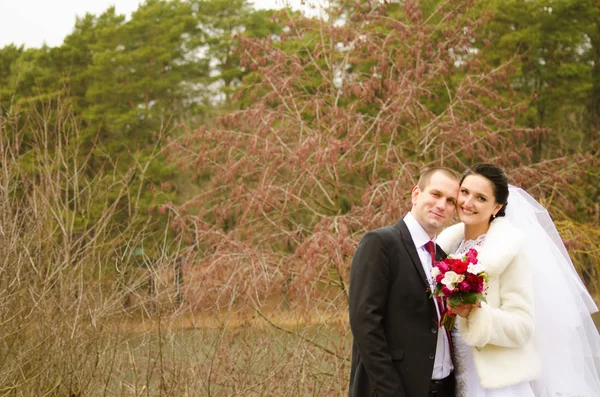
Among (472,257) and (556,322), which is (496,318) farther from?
(556,322)

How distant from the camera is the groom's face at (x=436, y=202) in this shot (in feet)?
11.0

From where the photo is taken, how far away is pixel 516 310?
3.33 metres

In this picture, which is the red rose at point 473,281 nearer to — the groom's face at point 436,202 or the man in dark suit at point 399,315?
the man in dark suit at point 399,315

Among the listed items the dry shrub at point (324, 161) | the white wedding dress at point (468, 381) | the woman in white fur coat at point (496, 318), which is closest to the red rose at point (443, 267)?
the woman in white fur coat at point (496, 318)

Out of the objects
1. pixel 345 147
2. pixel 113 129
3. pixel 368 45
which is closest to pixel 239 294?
pixel 345 147

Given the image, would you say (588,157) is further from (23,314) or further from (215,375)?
(23,314)

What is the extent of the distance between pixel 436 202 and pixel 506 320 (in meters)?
0.61

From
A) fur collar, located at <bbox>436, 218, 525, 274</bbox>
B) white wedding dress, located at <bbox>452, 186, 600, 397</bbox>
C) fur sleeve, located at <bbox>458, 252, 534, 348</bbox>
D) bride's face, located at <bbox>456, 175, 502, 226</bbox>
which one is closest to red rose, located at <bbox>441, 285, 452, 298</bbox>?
fur sleeve, located at <bbox>458, 252, 534, 348</bbox>

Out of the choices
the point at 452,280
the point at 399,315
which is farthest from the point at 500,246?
the point at 399,315

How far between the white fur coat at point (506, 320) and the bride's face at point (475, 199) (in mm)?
134

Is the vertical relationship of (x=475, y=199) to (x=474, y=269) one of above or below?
above

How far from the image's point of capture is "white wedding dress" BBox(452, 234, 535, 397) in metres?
3.35

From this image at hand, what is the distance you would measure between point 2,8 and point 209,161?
17.9m

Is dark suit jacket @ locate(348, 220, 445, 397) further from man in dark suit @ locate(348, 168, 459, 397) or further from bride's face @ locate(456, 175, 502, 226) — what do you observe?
bride's face @ locate(456, 175, 502, 226)
